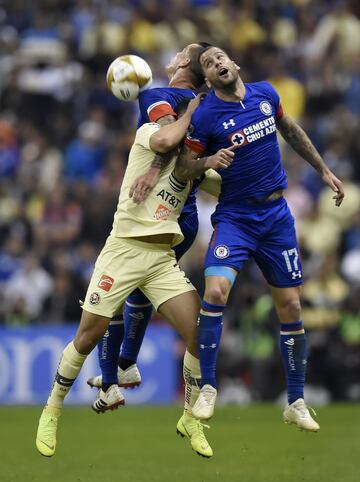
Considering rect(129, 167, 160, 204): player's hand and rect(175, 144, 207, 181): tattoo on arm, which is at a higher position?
rect(175, 144, 207, 181): tattoo on arm

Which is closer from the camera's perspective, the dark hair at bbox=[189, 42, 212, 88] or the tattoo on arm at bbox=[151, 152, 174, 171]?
the tattoo on arm at bbox=[151, 152, 174, 171]

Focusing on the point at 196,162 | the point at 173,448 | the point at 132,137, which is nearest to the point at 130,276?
the point at 196,162

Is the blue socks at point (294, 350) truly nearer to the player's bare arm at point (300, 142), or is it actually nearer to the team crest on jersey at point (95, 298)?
the player's bare arm at point (300, 142)

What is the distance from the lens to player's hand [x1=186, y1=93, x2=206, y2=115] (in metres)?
10.2

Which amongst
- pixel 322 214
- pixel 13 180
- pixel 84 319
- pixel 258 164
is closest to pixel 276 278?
pixel 258 164

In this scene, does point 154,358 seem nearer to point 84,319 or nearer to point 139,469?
point 139,469

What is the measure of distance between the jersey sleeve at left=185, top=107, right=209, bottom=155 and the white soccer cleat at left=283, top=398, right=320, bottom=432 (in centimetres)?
222

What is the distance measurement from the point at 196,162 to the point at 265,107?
2.52ft

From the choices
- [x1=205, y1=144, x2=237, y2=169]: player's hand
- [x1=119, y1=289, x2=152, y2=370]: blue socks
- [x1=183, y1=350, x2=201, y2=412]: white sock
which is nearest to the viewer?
[x1=205, y1=144, x2=237, y2=169]: player's hand

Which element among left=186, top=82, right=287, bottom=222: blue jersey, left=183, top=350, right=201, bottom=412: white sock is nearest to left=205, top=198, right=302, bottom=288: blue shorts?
left=186, top=82, right=287, bottom=222: blue jersey

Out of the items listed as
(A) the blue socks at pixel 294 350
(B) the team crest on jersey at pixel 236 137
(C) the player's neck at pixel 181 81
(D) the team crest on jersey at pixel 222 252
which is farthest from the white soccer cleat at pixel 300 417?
(C) the player's neck at pixel 181 81

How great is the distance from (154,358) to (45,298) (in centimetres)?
193

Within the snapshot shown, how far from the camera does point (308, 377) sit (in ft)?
58.9

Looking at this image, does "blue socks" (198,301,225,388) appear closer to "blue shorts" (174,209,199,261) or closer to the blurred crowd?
Answer: "blue shorts" (174,209,199,261)
